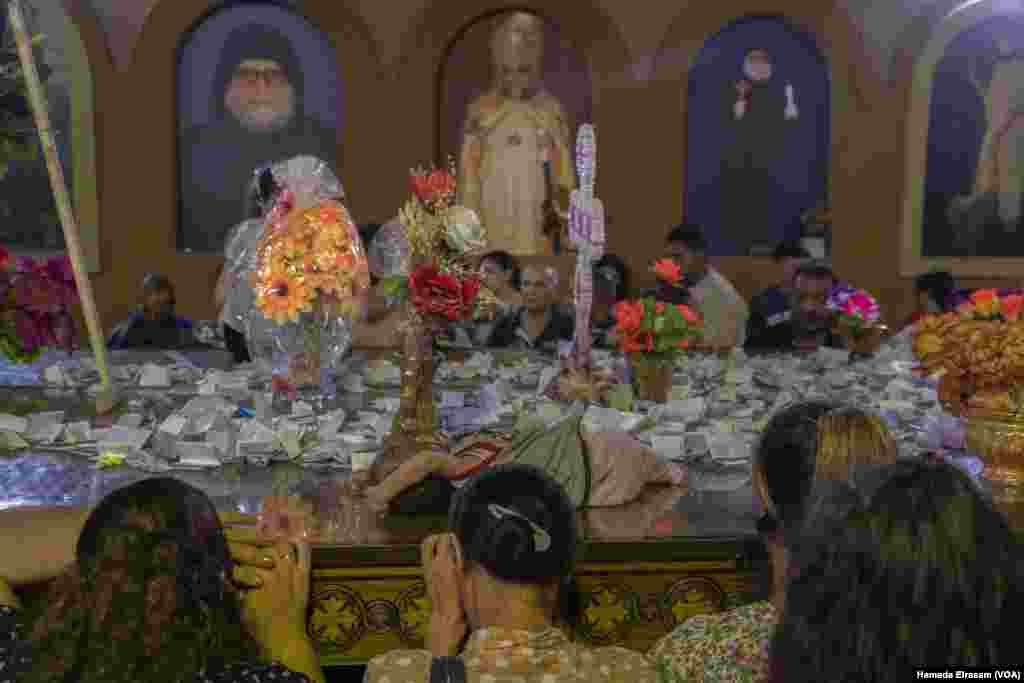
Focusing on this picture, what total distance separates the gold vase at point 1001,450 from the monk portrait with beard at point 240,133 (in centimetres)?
630

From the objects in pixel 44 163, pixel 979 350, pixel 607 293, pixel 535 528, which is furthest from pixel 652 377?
pixel 44 163

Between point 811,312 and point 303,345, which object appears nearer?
point 303,345

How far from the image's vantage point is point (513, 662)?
5.49 feet

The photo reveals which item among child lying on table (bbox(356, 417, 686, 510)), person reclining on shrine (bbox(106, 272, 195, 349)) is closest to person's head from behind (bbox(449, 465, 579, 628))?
child lying on table (bbox(356, 417, 686, 510))

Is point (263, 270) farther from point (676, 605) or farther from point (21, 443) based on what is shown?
point (676, 605)

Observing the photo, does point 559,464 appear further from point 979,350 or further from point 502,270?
point 502,270

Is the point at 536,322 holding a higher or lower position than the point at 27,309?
lower

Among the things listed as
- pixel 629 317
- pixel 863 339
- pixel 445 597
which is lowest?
pixel 445 597

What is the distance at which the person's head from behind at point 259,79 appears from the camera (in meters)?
8.50

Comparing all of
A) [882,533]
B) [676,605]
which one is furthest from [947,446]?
[882,533]

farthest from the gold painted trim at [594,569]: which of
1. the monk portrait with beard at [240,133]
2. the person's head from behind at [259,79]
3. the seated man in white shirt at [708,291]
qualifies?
the person's head from behind at [259,79]

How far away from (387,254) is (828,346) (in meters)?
3.22

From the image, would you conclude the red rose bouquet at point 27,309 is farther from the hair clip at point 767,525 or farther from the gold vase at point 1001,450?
the gold vase at point 1001,450

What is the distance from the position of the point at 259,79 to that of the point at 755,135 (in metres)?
3.43
